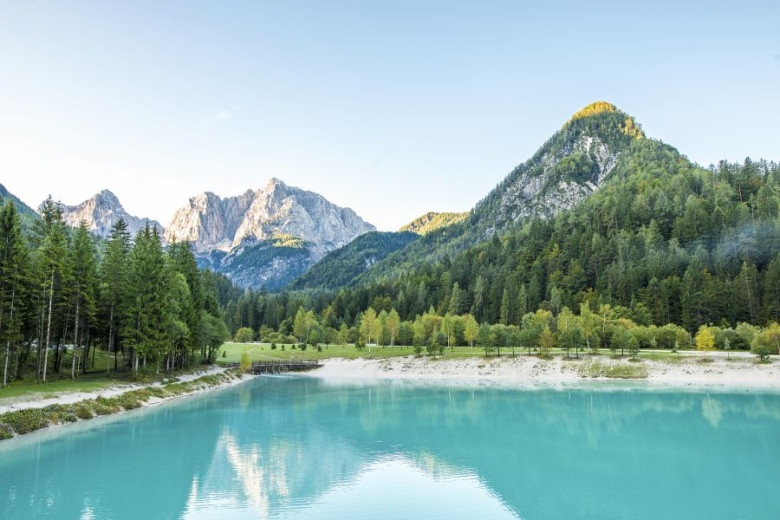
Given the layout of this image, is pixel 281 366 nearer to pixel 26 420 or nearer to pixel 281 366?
pixel 281 366

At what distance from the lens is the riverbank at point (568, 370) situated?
79050 mm

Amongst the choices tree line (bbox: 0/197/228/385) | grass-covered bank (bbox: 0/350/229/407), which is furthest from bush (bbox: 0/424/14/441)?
tree line (bbox: 0/197/228/385)

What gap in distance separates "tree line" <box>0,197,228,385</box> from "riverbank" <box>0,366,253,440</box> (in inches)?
168

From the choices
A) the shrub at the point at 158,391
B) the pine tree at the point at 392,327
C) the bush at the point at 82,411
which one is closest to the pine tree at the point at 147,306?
the shrub at the point at 158,391

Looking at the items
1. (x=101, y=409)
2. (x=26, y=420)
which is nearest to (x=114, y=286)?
(x=101, y=409)

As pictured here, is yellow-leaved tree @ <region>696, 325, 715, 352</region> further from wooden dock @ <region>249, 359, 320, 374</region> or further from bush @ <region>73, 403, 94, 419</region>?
bush @ <region>73, 403, 94, 419</region>

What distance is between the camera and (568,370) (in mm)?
90812

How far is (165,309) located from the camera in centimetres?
6016

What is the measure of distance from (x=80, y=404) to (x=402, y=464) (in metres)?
30.4

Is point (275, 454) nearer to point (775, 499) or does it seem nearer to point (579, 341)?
point (775, 499)

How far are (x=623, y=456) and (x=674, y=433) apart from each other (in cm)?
1141

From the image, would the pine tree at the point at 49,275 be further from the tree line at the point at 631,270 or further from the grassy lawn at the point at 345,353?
the tree line at the point at 631,270

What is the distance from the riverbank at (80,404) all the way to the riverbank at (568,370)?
45.2 metres

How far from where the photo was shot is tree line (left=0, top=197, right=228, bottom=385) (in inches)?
1761
